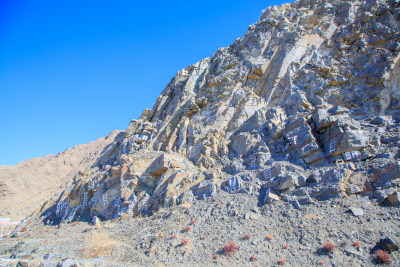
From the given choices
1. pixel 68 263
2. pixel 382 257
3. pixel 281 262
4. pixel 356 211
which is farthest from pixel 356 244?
pixel 68 263

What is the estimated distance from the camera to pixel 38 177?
5844 cm

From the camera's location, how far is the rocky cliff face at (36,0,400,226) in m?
16.6

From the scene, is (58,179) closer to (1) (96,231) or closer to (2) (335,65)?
(1) (96,231)

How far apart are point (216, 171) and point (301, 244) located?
9.14 metres

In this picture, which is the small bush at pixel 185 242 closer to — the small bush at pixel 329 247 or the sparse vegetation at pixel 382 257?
the small bush at pixel 329 247

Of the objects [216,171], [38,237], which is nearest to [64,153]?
[38,237]

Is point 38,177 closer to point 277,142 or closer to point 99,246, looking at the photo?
point 99,246

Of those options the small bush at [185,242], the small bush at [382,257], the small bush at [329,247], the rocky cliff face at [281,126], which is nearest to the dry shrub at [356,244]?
the small bush at [382,257]

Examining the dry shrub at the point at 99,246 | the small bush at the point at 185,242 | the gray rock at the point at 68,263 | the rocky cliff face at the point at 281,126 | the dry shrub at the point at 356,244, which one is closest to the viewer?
the dry shrub at the point at 356,244

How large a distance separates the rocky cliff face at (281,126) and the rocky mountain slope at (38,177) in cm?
1687

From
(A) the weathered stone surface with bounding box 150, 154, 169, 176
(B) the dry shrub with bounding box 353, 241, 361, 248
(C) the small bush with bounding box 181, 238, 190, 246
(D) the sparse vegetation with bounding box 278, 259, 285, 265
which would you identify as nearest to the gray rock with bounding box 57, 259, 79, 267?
(C) the small bush with bounding box 181, 238, 190, 246

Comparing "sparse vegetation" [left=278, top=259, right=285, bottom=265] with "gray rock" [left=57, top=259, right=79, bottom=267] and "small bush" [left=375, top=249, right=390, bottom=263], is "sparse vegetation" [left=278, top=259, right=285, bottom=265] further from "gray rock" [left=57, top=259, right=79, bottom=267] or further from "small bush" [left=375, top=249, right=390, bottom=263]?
"gray rock" [left=57, top=259, right=79, bottom=267]

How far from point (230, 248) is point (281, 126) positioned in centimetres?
1199

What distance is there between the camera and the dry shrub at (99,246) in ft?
47.5
